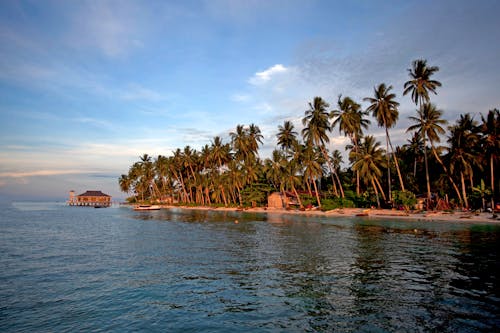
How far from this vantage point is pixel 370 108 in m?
60.9

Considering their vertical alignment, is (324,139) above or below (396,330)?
above

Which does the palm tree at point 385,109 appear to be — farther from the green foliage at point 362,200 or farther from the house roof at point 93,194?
the house roof at point 93,194

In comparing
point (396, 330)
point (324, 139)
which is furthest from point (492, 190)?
point (396, 330)

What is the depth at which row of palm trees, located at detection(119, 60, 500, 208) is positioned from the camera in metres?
51.5

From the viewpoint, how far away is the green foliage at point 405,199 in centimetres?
5638


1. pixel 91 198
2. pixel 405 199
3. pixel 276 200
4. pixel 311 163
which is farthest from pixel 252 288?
pixel 91 198

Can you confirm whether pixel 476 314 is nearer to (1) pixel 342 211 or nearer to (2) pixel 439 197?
(1) pixel 342 211

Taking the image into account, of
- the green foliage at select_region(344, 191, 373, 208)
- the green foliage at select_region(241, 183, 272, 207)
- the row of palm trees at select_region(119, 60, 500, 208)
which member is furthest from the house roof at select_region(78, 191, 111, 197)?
the green foliage at select_region(344, 191, 373, 208)

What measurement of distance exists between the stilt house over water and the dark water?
425 feet

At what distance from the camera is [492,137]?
47812mm

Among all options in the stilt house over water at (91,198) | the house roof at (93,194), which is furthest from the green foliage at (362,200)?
the house roof at (93,194)

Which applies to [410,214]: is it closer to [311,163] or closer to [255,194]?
[311,163]

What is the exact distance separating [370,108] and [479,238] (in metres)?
37.0

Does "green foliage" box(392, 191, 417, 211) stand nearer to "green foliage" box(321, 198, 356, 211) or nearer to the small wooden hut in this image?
"green foliage" box(321, 198, 356, 211)
